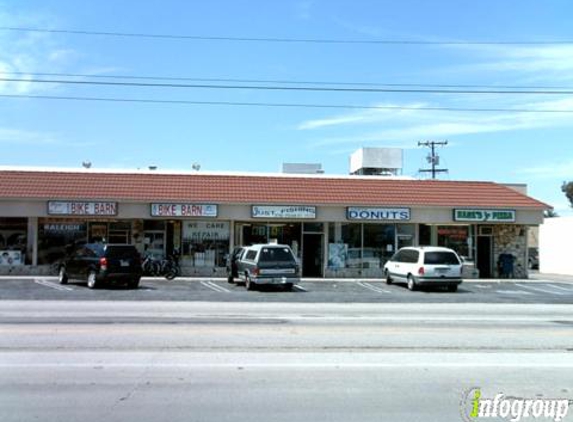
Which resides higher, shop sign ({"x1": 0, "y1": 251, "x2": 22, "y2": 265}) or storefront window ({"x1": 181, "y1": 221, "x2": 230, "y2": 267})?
storefront window ({"x1": 181, "y1": 221, "x2": 230, "y2": 267})

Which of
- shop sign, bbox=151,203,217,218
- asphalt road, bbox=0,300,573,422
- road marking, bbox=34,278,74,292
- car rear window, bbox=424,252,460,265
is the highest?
shop sign, bbox=151,203,217,218

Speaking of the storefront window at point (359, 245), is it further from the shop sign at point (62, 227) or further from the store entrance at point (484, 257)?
the shop sign at point (62, 227)

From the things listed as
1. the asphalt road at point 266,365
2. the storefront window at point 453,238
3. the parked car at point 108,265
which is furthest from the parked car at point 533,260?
the asphalt road at point 266,365

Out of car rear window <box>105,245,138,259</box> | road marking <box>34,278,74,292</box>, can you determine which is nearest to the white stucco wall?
car rear window <box>105,245,138,259</box>

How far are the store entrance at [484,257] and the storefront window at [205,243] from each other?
13.4 metres

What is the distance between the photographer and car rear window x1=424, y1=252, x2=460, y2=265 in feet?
89.5

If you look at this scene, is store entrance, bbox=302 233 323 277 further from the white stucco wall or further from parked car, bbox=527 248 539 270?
parked car, bbox=527 248 539 270

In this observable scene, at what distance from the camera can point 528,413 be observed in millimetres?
6910

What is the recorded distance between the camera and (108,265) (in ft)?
81.8

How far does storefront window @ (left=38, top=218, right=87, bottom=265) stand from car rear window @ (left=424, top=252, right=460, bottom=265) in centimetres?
1675

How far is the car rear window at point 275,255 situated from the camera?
84.4 ft

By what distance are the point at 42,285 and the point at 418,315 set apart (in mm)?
15793

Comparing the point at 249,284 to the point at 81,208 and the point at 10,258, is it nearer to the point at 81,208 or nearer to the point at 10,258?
the point at 81,208

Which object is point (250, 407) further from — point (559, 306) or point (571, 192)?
point (571, 192)
